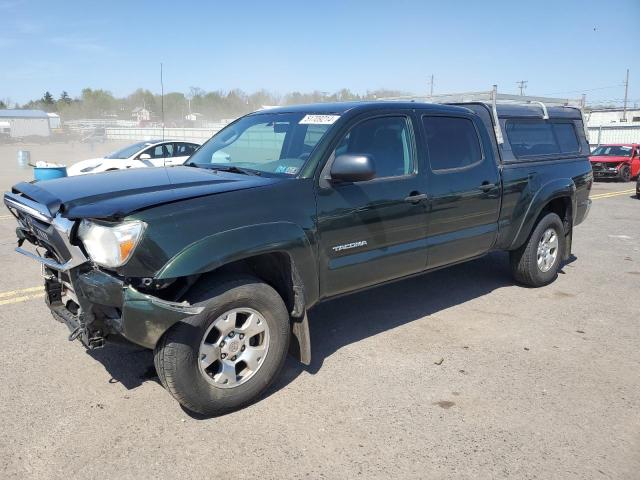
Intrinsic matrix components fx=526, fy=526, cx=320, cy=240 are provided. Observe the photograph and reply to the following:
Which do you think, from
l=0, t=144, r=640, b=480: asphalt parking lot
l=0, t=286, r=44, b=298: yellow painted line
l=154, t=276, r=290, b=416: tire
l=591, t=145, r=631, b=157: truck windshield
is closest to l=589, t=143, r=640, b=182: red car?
l=591, t=145, r=631, b=157: truck windshield

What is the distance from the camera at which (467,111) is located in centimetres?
490

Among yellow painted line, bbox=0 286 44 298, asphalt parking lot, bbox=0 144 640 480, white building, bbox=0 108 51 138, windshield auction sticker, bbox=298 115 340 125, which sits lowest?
asphalt parking lot, bbox=0 144 640 480

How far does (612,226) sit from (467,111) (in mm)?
6907

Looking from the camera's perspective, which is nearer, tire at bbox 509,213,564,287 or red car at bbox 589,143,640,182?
tire at bbox 509,213,564,287

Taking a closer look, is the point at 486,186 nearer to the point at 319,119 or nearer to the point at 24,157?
the point at 319,119

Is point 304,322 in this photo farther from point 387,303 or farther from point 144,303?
point 387,303

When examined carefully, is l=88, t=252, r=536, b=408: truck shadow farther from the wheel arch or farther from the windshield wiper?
the windshield wiper

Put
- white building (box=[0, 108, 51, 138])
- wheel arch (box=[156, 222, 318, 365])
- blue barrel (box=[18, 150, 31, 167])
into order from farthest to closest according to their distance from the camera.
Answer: white building (box=[0, 108, 51, 138]) → blue barrel (box=[18, 150, 31, 167]) → wheel arch (box=[156, 222, 318, 365])

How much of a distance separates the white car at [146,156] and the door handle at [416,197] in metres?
10.6

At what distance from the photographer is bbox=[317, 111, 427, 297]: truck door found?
3.64 m

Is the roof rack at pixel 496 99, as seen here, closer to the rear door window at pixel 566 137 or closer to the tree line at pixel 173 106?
the rear door window at pixel 566 137

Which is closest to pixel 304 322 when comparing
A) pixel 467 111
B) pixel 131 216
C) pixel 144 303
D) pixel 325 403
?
pixel 325 403

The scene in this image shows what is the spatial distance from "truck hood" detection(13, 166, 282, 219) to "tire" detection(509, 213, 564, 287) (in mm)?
3373

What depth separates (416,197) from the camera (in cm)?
416
